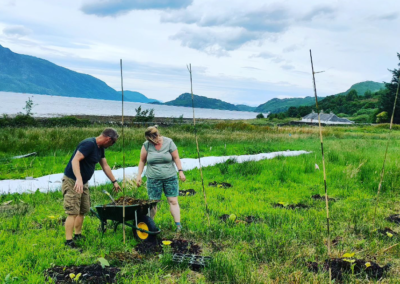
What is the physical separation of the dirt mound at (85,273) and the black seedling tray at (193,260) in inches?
32.2

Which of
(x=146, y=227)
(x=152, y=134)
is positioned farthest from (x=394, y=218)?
(x=152, y=134)

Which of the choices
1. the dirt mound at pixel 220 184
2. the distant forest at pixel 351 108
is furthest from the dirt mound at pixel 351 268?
the distant forest at pixel 351 108

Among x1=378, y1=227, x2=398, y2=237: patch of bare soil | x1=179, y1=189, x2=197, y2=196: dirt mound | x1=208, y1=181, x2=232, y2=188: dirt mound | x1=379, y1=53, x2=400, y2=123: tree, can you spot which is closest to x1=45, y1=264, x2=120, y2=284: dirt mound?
x1=179, y1=189, x2=197, y2=196: dirt mound

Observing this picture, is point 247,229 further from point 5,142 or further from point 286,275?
point 5,142

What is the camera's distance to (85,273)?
12.4ft

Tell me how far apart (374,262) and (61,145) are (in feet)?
44.8

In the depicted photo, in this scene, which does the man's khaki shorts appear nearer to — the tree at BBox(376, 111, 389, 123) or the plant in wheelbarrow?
the plant in wheelbarrow

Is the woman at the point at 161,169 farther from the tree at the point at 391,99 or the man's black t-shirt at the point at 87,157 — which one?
the tree at the point at 391,99

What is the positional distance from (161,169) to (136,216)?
95 cm

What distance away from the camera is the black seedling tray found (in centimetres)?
404

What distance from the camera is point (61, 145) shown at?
14.2 meters

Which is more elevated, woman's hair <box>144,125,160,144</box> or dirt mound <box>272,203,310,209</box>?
woman's hair <box>144,125,160,144</box>

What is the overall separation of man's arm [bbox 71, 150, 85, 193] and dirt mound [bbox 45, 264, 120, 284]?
1.08 metres

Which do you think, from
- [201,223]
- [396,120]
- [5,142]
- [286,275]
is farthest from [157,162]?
[396,120]
